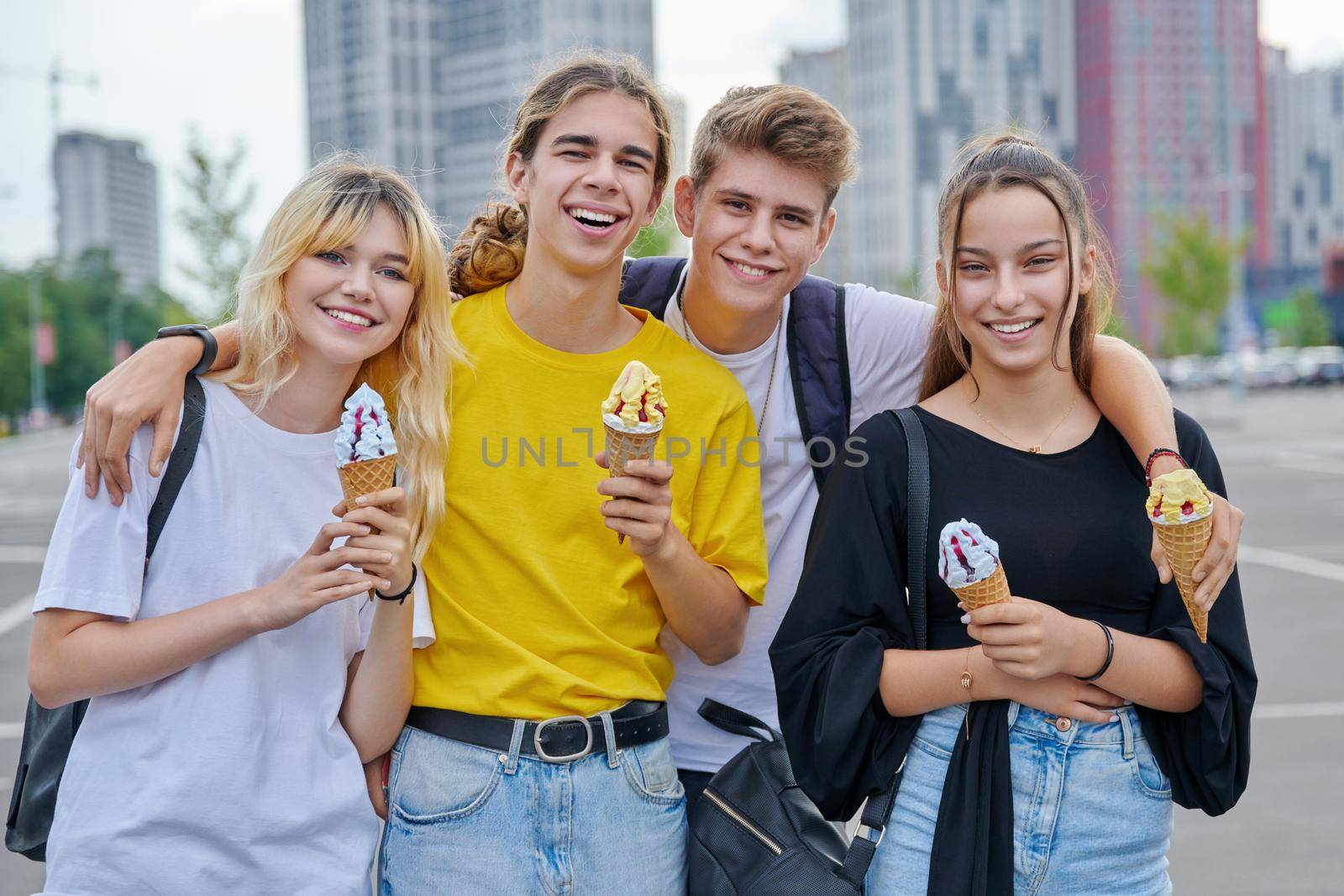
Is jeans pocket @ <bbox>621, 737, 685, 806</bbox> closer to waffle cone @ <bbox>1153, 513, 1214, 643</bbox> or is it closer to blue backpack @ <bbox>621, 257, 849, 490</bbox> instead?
blue backpack @ <bbox>621, 257, 849, 490</bbox>

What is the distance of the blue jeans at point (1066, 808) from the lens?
236 cm

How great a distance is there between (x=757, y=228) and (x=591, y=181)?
1.58ft

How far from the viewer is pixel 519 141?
2.95 meters

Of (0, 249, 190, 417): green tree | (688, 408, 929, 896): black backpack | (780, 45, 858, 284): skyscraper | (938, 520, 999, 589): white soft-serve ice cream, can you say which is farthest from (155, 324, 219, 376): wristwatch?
(780, 45, 858, 284): skyscraper

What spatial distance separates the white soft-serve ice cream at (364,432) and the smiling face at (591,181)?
24.8 inches

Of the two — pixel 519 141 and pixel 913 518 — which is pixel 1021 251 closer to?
pixel 913 518

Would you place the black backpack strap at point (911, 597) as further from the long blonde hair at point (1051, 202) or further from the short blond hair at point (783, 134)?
the short blond hair at point (783, 134)

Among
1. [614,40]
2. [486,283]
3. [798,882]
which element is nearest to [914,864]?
[798,882]

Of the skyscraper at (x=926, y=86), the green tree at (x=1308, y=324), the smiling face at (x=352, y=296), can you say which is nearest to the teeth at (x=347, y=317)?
the smiling face at (x=352, y=296)

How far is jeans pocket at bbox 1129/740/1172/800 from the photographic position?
240 cm

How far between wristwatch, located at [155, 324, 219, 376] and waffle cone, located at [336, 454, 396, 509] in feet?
1.52

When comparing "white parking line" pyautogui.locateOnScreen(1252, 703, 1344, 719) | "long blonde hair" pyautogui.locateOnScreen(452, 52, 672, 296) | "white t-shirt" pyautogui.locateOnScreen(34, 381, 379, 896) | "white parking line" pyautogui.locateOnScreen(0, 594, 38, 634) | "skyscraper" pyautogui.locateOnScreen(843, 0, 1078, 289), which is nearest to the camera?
"white t-shirt" pyautogui.locateOnScreen(34, 381, 379, 896)

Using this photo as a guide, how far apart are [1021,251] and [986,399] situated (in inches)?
13.3

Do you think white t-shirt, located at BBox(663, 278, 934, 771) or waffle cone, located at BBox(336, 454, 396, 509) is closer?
waffle cone, located at BBox(336, 454, 396, 509)
